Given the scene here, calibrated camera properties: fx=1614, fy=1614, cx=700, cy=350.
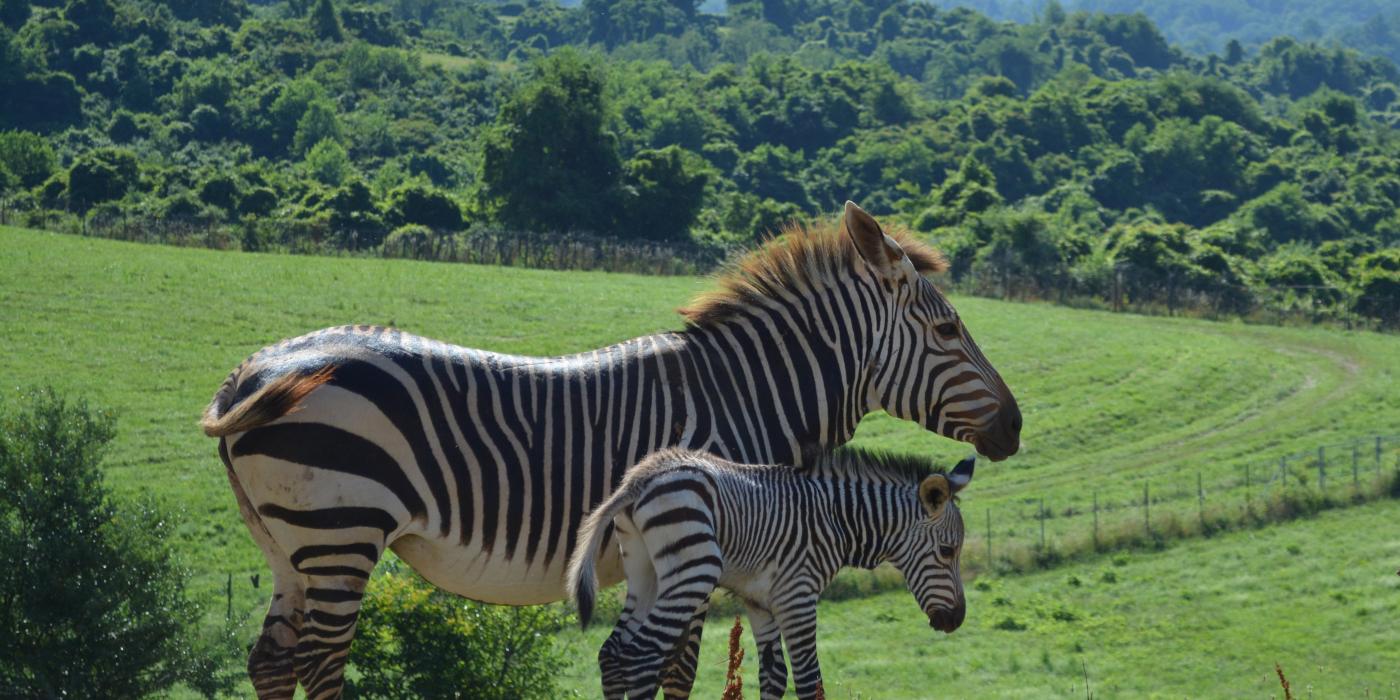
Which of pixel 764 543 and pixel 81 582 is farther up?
pixel 764 543

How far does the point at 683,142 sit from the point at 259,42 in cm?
3884

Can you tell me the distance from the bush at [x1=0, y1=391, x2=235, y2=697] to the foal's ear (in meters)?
9.65

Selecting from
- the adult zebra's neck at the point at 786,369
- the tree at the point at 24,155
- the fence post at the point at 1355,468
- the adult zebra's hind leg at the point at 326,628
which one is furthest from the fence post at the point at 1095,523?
the tree at the point at 24,155

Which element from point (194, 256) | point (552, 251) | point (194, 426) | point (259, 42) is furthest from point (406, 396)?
point (259, 42)

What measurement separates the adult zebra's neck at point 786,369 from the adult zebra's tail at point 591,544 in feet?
3.15

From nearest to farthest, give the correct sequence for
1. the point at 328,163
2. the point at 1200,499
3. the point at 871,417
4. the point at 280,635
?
the point at 280,635, the point at 1200,499, the point at 871,417, the point at 328,163

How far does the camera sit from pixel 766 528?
29.8ft

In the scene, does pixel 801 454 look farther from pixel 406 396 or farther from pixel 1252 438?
pixel 1252 438

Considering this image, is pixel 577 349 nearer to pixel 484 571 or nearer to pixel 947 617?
pixel 947 617

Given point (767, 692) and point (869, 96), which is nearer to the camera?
point (767, 692)

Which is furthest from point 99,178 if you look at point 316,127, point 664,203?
point 316,127

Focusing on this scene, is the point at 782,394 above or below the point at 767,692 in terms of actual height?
above

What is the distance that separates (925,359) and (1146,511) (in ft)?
99.2

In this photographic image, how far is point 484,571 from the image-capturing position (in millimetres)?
8742
